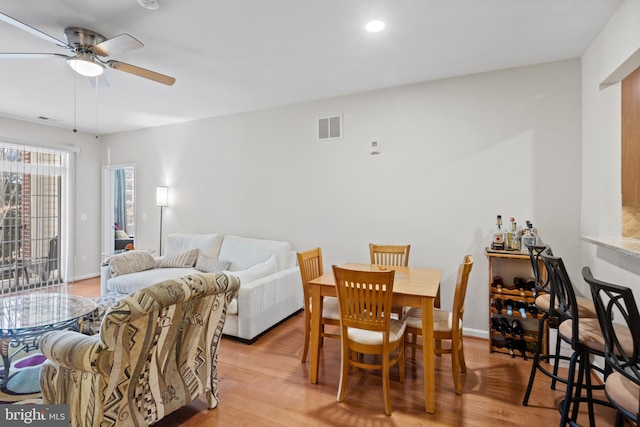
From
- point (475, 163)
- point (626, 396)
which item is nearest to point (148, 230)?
point (475, 163)

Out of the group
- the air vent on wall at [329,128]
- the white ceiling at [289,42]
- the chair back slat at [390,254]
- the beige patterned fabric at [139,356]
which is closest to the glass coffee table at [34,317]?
the beige patterned fabric at [139,356]

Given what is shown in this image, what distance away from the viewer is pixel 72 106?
4340mm

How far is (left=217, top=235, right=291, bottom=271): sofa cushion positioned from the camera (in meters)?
4.12

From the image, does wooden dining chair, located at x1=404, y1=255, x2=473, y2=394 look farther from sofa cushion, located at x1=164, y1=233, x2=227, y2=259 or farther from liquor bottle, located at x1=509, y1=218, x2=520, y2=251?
sofa cushion, located at x1=164, y1=233, x2=227, y2=259

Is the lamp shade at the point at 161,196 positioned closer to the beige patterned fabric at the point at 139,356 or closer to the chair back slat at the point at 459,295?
the beige patterned fabric at the point at 139,356

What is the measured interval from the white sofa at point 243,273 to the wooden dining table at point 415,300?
0.96 meters

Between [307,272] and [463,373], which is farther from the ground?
[307,272]

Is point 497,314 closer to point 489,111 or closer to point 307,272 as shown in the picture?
point 307,272

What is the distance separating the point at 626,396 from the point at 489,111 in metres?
2.73

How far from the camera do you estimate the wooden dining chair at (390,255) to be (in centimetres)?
331

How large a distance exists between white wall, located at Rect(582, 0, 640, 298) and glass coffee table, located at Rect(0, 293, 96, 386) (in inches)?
157

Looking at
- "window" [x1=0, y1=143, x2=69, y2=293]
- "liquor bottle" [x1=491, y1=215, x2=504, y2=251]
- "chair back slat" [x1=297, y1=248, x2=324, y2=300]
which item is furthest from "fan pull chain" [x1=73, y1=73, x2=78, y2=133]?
"liquor bottle" [x1=491, y1=215, x2=504, y2=251]

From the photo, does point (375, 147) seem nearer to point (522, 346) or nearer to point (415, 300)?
point (415, 300)

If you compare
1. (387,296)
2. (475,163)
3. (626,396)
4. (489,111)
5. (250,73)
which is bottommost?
(626,396)
